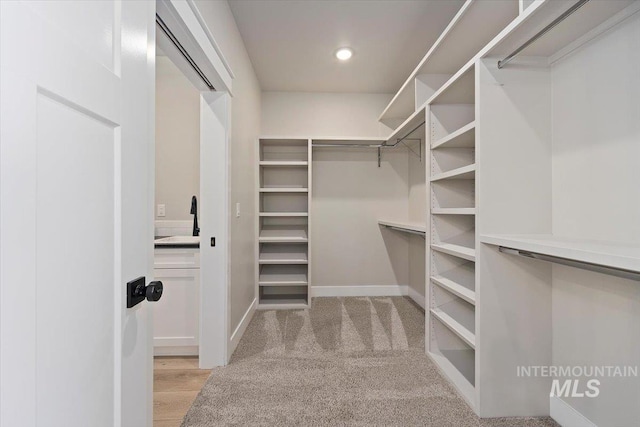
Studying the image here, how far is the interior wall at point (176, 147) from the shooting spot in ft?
9.57

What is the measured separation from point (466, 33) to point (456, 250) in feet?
4.24

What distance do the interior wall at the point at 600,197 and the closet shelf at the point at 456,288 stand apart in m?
0.38

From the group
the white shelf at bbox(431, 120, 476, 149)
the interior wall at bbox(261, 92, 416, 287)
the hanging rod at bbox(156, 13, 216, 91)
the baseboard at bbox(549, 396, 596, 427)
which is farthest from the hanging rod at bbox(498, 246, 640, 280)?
the interior wall at bbox(261, 92, 416, 287)

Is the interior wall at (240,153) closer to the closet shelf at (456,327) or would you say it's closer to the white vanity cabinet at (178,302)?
the white vanity cabinet at (178,302)

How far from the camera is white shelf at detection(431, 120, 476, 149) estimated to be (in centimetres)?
169

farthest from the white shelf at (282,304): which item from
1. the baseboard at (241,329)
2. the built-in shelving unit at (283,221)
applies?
the baseboard at (241,329)

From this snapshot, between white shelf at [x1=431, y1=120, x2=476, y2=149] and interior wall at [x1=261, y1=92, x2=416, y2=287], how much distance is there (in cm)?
169

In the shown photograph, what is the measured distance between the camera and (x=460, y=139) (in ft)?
6.32

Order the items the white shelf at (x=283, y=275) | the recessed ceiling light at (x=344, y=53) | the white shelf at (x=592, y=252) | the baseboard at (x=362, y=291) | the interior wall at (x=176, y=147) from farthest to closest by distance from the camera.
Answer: the baseboard at (x=362, y=291)
the white shelf at (x=283, y=275)
the interior wall at (x=176, y=147)
the recessed ceiling light at (x=344, y=53)
the white shelf at (x=592, y=252)

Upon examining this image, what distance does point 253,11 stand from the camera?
2.23 m

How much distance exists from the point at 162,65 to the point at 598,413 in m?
3.85

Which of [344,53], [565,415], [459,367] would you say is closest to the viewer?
[565,415]

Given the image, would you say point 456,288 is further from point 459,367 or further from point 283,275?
point 283,275

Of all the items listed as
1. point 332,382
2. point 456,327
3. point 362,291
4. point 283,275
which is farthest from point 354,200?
point 332,382
